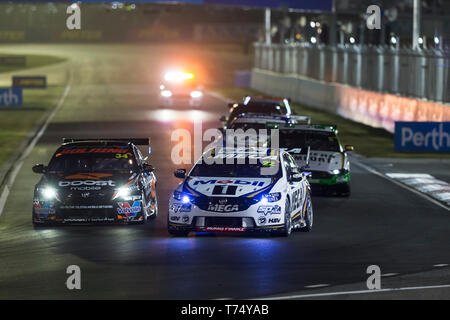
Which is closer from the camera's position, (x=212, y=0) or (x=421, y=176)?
(x=421, y=176)

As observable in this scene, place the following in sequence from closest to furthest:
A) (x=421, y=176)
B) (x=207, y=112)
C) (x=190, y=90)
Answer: (x=421, y=176) → (x=207, y=112) → (x=190, y=90)

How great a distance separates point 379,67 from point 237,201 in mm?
28422

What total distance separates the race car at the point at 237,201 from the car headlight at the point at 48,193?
214cm

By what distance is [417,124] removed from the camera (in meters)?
32.9

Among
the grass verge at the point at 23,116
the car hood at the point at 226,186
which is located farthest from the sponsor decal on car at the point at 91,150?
the grass verge at the point at 23,116

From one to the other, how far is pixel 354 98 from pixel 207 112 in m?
7.35

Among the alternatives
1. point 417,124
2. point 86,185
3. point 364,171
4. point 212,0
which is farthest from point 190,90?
point 86,185

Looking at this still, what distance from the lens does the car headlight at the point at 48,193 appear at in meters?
17.5

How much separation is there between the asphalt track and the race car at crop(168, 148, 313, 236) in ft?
0.82

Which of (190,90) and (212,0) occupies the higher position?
(212,0)

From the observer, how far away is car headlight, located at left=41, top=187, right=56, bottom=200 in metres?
17.5

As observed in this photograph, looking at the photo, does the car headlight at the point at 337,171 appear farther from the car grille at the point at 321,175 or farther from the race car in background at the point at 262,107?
the race car in background at the point at 262,107

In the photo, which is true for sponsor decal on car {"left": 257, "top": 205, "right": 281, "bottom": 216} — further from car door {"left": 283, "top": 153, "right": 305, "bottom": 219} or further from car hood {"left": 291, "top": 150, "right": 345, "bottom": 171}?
car hood {"left": 291, "top": 150, "right": 345, "bottom": 171}

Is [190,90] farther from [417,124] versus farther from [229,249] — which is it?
[229,249]
